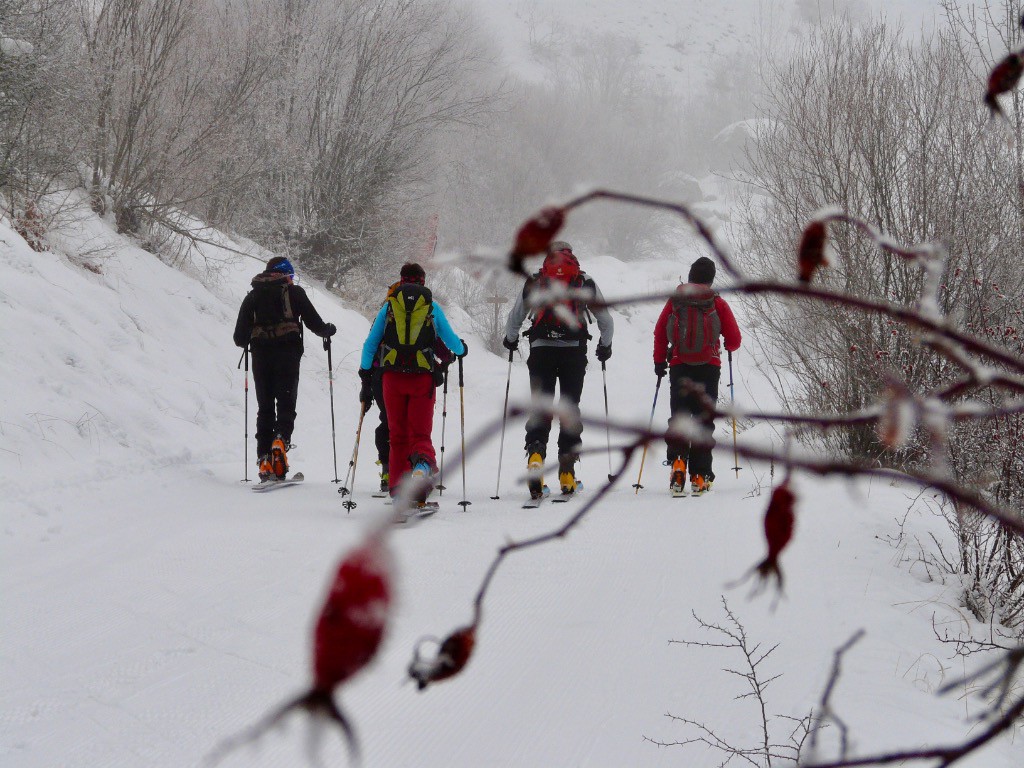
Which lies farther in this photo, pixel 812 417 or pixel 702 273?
pixel 702 273

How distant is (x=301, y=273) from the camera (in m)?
17.3

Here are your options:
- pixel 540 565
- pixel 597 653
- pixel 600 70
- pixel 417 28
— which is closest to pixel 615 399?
pixel 417 28

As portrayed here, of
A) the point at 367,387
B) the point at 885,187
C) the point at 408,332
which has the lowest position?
the point at 367,387

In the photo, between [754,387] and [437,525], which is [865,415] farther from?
[754,387]

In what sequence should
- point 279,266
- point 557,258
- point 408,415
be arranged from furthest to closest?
point 279,266 → point 408,415 → point 557,258

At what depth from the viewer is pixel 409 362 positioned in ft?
21.3

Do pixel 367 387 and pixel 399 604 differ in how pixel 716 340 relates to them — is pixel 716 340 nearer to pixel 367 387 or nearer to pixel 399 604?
pixel 367 387

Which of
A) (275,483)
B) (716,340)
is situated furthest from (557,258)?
(275,483)

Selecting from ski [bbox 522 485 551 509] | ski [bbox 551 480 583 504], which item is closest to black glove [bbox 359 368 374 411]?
ski [bbox 522 485 551 509]

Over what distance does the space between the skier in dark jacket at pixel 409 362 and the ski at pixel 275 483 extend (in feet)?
4.39

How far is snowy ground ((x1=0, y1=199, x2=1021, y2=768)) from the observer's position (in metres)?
2.99

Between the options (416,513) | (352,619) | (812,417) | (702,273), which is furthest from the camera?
(702,273)

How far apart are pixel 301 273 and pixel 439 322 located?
11.6m

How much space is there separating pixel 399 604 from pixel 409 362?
626 centimetres
